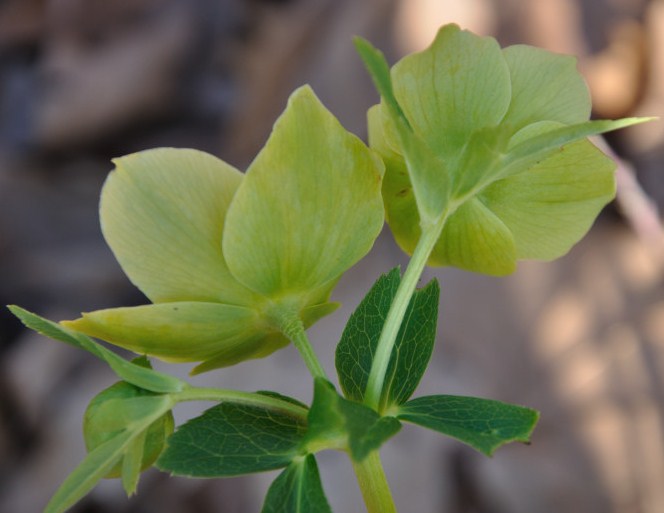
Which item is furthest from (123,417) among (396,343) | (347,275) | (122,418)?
(347,275)

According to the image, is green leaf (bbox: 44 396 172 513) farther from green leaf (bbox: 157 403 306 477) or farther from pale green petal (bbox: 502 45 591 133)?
pale green petal (bbox: 502 45 591 133)

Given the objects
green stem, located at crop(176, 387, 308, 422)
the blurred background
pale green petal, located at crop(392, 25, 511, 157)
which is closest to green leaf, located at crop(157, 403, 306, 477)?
green stem, located at crop(176, 387, 308, 422)

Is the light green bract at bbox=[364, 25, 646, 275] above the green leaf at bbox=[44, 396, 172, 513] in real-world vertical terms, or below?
above

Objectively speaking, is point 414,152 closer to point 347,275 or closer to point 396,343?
point 396,343

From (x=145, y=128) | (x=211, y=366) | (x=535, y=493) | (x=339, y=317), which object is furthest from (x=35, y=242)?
(x=211, y=366)

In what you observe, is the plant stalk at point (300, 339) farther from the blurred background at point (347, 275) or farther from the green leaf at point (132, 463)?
the blurred background at point (347, 275)

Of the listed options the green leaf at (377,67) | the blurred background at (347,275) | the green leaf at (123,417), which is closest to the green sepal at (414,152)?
the green leaf at (377,67)

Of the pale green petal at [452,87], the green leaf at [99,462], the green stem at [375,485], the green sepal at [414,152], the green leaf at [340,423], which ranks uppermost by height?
the pale green petal at [452,87]
